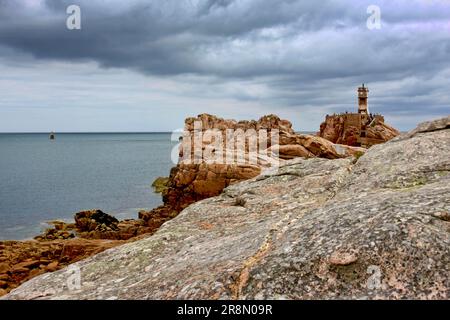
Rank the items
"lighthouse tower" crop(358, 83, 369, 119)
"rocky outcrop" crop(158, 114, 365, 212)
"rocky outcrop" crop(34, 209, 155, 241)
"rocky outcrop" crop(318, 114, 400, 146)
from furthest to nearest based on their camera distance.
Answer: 1. "lighthouse tower" crop(358, 83, 369, 119)
2. "rocky outcrop" crop(318, 114, 400, 146)
3. "rocky outcrop" crop(34, 209, 155, 241)
4. "rocky outcrop" crop(158, 114, 365, 212)

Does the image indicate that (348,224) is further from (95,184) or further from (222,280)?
(95,184)

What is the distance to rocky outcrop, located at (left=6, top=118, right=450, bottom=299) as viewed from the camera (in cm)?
909

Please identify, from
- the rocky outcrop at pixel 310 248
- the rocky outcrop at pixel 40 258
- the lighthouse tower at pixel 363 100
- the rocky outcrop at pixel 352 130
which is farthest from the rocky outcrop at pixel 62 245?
the lighthouse tower at pixel 363 100

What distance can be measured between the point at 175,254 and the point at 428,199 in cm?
752

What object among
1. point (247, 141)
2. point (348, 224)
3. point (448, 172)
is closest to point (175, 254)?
point (348, 224)

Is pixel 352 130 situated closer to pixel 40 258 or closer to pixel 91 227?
pixel 91 227

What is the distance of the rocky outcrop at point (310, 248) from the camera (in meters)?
9.09

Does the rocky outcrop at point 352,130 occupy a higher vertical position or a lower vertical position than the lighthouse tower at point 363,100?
lower

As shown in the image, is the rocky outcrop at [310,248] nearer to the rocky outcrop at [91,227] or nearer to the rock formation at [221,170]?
the rock formation at [221,170]

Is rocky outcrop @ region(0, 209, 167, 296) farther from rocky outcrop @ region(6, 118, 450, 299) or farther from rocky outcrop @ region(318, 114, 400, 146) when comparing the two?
rocky outcrop @ region(318, 114, 400, 146)

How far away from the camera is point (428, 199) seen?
1130cm

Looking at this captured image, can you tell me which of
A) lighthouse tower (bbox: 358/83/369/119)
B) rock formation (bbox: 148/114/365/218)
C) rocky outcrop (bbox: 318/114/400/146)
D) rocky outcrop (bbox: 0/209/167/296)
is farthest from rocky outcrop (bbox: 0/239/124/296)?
lighthouse tower (bbox: 358/83/369/119)

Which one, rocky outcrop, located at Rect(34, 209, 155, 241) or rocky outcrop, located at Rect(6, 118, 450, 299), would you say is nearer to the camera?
rocky outcrop, located at Rect(6, 118, 450, 299)

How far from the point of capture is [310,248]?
10.2m
